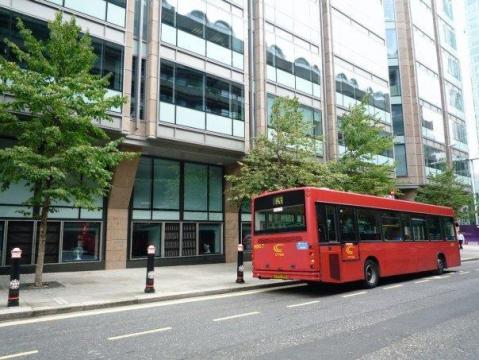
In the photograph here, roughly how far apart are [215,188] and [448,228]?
436 inches

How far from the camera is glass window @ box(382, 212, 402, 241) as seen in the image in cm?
1316

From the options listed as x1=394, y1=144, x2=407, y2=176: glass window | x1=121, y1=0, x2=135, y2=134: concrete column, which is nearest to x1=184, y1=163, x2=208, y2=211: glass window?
x1=121, y1=0, x2=135, y2=134: concrete column

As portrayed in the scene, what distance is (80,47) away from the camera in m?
12.3

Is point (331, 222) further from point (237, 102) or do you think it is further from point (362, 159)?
point (362, 159)

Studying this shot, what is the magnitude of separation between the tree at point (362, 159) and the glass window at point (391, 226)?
552 cm

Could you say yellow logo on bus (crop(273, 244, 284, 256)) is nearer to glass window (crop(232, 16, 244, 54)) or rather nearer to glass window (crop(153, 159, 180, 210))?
glass window (crop(153, 159, 180, 210))

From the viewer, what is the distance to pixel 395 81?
3700cm

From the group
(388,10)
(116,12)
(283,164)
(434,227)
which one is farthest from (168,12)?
(388,10)

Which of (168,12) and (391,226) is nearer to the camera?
(391,226)

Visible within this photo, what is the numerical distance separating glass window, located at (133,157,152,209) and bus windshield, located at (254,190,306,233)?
26.0 ft

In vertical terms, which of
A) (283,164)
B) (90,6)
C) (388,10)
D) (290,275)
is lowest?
(290,275)

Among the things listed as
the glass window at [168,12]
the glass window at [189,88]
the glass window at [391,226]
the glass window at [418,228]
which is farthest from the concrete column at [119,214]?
the glass window at [418,228]

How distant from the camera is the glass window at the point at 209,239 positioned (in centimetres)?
2059

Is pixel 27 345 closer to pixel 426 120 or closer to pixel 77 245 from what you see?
pixel 77 245
